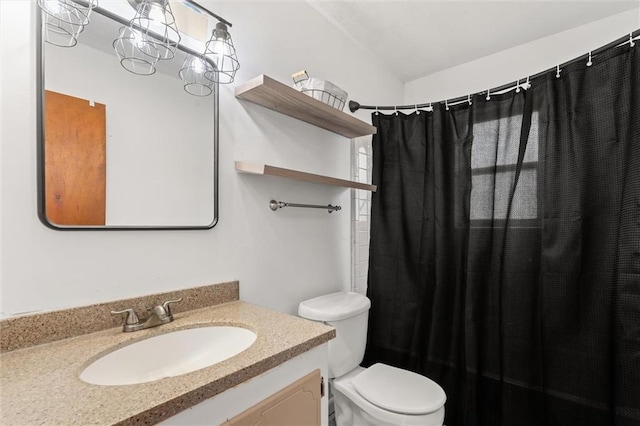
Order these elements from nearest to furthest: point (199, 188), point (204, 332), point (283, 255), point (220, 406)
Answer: point (220, 406) → point (204, 332) → point (199, 188) → point (283, 255)

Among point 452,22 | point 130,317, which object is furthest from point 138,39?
point 452,22

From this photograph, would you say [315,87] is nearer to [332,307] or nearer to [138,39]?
[138,39]

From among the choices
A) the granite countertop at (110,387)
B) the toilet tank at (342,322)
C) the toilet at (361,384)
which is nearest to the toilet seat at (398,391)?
the toilet at (361,384)

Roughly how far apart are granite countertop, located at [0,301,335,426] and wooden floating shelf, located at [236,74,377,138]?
35.8 inches

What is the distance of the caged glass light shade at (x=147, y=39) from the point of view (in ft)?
3.26

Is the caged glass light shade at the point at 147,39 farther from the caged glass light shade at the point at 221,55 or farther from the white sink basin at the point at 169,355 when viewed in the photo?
the white sink basin at the point at 169,355

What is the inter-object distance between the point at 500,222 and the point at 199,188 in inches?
62.0

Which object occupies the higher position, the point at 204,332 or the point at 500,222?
the point at 500,222

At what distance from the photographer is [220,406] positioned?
697mm

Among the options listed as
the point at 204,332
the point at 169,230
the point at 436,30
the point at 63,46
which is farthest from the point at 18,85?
the point at 436,30

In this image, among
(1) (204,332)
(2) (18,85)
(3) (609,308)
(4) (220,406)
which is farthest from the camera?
(3) (609,308)

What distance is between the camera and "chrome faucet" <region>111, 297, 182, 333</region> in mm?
955

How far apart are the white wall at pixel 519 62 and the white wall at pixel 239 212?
1.37 ft

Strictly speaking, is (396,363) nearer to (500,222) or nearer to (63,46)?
(500,222)
